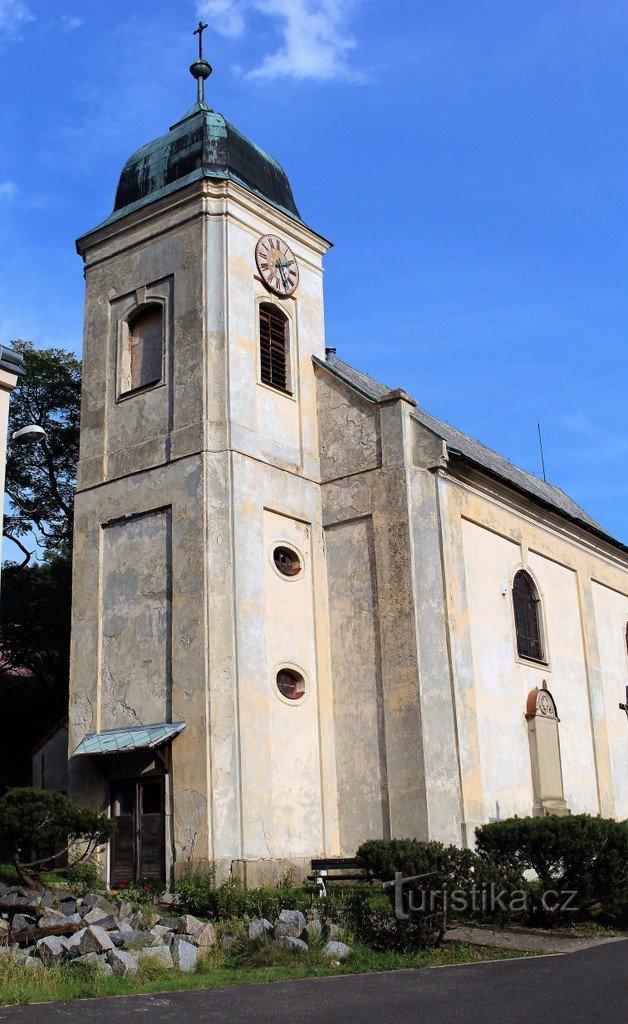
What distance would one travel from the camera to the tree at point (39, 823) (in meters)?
16.5

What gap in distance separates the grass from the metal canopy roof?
5602 mm

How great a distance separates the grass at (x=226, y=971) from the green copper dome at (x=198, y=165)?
15.6m

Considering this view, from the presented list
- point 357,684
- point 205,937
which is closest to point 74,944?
point 205,937

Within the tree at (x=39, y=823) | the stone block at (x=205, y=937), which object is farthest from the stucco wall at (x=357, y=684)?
the stone block at (x=205, y=937)

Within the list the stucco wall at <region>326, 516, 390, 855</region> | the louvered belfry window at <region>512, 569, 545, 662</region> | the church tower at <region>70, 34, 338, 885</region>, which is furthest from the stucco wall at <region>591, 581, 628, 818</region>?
the church tower at <region>70, 34, 338, 885</region>

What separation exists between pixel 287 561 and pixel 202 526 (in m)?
2.30

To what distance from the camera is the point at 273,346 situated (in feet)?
74.9

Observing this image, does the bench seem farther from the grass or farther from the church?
the grass

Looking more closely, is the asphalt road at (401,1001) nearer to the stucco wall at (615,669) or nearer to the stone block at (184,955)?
the stone block at (184,955)

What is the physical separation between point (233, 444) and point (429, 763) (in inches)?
279

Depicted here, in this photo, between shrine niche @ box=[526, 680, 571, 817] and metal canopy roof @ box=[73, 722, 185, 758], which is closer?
metal canopy roof @ box=[73, 722, 185, 758]

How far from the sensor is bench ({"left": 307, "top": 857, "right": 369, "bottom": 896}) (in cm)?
1819

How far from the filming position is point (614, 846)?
51.9 ft

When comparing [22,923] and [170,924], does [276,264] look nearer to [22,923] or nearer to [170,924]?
[170,924]
